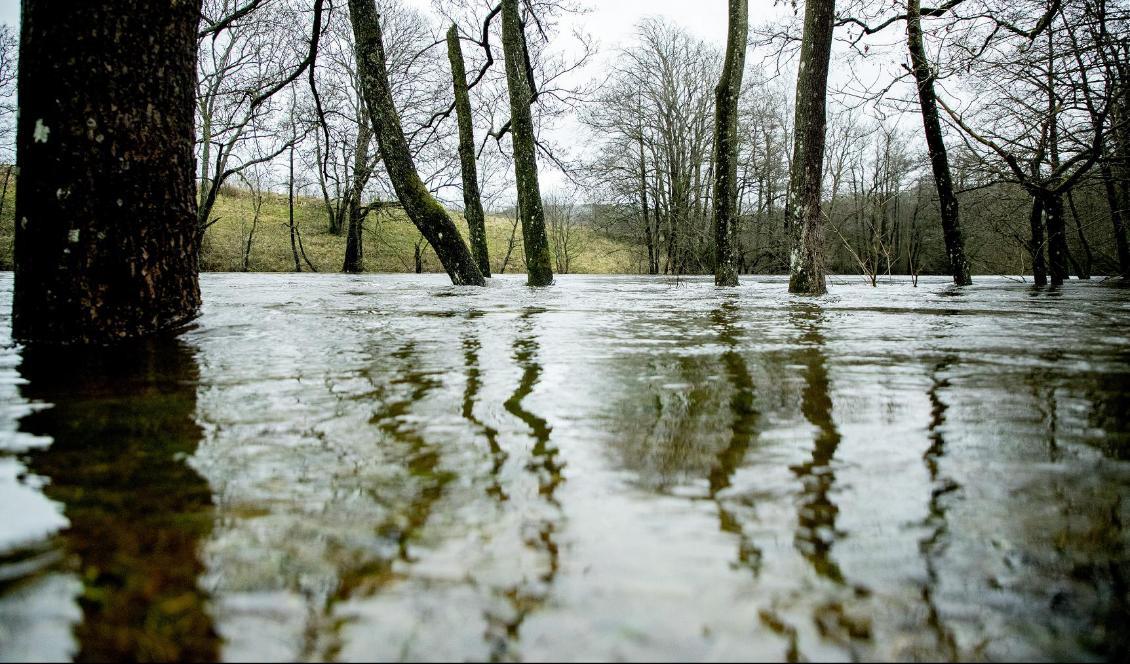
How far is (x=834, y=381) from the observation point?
73.4 inches

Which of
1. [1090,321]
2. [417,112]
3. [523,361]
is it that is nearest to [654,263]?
[417,112]

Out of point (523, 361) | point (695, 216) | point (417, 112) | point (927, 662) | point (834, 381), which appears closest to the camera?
point (927, 662)

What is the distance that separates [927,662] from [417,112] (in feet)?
72.4

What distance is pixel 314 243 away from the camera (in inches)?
1123

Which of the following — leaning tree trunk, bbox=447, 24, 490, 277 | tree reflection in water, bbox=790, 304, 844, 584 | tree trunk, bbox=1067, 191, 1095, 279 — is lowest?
tree reflection in water, bbox=790, 304, 844, 584

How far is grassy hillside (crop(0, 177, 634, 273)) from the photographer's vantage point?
2525 centimetres

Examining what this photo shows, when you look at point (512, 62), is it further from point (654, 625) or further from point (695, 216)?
point (695, 216)

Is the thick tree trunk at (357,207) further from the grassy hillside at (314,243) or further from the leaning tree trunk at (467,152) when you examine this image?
the leaning tree trunk at (467,152)

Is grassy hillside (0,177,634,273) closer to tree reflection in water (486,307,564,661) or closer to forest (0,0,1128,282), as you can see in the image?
forest (0,0,1128,282)

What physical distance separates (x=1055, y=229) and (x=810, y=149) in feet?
14.1

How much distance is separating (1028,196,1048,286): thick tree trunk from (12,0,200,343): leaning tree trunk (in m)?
9.37

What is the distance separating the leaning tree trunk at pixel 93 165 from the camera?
8.20ft

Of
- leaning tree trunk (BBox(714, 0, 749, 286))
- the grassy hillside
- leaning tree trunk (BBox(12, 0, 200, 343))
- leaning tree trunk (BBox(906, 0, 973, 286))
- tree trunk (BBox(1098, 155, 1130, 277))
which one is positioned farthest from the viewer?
the grassy hillside

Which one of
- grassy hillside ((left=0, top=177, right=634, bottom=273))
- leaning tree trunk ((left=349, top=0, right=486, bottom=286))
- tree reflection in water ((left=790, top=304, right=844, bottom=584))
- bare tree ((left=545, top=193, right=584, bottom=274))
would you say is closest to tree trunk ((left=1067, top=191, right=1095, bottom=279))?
leaning tree trunk ((left=349, top=0, right=486, bottom=286))
